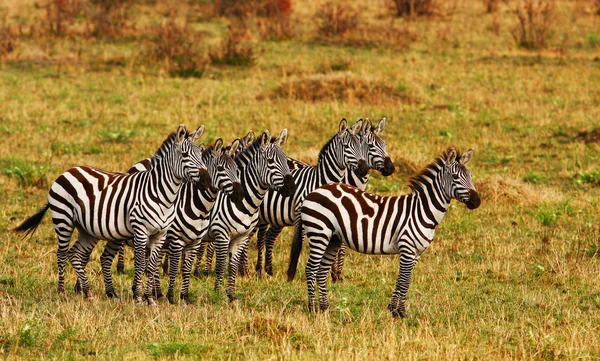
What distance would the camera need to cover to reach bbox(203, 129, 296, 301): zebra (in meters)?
10.4

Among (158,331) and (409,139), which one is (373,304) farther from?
(409,139)

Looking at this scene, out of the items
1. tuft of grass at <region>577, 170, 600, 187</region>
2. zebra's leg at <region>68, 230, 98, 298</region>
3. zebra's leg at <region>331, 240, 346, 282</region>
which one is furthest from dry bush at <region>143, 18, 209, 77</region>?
zebra's leg at <region>68, 230, 98, 298</region>

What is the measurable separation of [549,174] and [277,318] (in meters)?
10.9

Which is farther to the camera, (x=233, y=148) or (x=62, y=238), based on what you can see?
(x=62, y=238)

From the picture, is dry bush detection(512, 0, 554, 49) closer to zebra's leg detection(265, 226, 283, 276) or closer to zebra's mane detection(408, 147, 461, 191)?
zebra's leg detection(265, 226, 283, 276)

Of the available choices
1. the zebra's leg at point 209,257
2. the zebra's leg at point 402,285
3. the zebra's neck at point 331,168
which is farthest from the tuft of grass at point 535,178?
the zebra's leg at point 402,285

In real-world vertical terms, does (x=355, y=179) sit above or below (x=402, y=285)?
above

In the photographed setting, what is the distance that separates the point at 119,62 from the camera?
27.7m

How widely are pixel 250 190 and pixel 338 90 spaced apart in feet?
45.5

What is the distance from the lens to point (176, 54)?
27312mm

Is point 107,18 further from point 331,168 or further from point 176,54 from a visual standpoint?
point 331,168

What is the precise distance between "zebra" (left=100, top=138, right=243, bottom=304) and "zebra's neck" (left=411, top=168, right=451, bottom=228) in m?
1.99

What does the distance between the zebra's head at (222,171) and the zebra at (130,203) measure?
12cm

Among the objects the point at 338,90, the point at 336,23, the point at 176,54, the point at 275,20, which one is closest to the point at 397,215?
the point at 338,90
